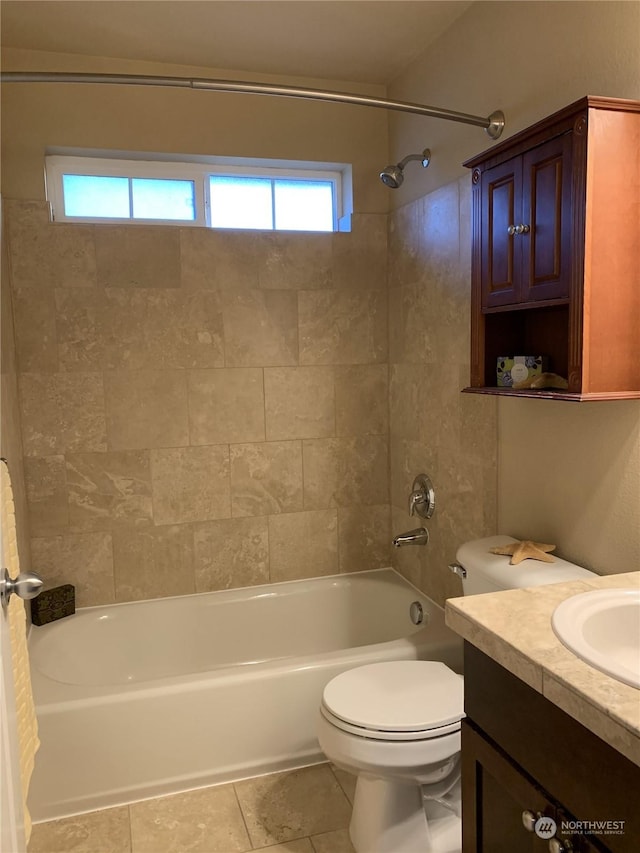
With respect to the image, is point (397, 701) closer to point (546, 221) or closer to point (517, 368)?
point (517, 368)

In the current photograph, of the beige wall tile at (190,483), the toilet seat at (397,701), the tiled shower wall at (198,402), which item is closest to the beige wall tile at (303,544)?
the tiled shower wall at (198,402)

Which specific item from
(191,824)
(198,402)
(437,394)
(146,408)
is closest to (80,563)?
(146,408)

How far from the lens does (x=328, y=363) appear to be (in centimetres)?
295

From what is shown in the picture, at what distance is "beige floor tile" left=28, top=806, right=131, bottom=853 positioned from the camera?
193 cm

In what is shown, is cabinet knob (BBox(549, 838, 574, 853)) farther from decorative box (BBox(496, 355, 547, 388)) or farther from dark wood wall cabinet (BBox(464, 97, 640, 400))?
decorative box (BBox(496, 355, 547, 388))

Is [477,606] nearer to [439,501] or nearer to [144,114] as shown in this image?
[439,501]

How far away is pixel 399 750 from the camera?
1.67 m

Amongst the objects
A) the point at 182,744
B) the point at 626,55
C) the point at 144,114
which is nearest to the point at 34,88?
the point at 144,114

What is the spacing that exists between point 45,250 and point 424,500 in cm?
181

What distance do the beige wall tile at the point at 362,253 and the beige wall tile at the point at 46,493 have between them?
1438 mm

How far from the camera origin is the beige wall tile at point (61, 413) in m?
2.61

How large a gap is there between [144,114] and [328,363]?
4.16ft

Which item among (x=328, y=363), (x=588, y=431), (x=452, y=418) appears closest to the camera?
(x=588, y=431)

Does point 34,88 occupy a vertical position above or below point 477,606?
above
